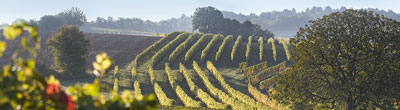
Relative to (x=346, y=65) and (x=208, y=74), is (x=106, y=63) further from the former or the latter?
(x=208, y=74)

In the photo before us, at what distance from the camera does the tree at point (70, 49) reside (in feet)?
127

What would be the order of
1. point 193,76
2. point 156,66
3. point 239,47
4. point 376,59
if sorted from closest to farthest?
point 376,59 < point 193,76 < point 156,66 < point 239,47

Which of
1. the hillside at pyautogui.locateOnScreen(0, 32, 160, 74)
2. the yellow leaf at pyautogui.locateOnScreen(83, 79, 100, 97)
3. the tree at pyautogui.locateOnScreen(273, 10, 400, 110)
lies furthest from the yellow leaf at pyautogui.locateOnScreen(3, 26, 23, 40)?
the hillside at pyautogui.locateOnScreen(0, 32, 160, 74)

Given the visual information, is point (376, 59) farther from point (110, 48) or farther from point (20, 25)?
point (110, 48)

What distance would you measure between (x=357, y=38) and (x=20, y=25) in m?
18.7

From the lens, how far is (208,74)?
4131cm

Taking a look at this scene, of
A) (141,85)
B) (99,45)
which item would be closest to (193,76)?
(141,85)

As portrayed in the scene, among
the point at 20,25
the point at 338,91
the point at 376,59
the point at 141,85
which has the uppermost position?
the point at 20,25

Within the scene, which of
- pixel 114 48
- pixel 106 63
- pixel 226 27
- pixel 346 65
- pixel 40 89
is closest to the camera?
pixel 106 63

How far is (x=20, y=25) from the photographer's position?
3133 millimetres

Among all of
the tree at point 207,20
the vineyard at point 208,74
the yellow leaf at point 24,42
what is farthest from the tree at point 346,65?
the tree at point 207,20

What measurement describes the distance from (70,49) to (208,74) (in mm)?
17390

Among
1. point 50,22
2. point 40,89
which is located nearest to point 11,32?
point 40,89

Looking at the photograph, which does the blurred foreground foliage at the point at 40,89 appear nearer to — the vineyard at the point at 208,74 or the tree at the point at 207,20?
the vineyard at the point at 208,74
